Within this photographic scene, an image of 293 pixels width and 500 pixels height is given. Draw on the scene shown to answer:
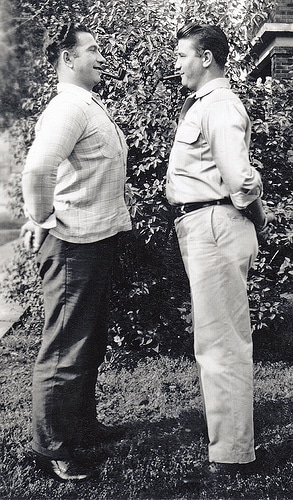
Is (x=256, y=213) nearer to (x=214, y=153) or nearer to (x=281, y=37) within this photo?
(x=214, y=153)

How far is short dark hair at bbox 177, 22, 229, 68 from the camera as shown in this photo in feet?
9.41

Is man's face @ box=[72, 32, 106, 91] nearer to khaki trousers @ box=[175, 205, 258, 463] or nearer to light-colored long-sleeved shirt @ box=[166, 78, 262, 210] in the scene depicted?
light-colored long-sleeved shirt @ box=[166, 78, 262, 210]

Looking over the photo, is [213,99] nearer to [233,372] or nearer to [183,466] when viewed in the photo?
[233,372]

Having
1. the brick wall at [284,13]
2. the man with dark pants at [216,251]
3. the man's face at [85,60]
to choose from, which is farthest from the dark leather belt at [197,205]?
the brick wall at [284,13]

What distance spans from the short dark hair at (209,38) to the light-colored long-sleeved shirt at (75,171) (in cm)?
56

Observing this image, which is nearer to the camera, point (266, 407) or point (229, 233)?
point (229, 233)

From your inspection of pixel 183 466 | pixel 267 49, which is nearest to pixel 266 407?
pixel 183 466

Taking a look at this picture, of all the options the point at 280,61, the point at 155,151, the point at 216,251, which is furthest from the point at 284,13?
the point at 216,251

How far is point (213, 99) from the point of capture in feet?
9.07

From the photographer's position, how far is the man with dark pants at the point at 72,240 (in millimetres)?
2812

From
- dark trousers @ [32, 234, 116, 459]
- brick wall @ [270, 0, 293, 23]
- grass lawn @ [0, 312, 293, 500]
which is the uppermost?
brick wall @ [270, 0, 293, 23]

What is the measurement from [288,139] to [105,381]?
99.5 inches

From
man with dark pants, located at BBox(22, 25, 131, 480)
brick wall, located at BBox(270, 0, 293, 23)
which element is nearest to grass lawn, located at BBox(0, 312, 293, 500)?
man with dark pants, located at BBox(22, 25, 131, 480)

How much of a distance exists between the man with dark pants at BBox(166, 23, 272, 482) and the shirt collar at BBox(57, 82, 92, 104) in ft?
1.56
